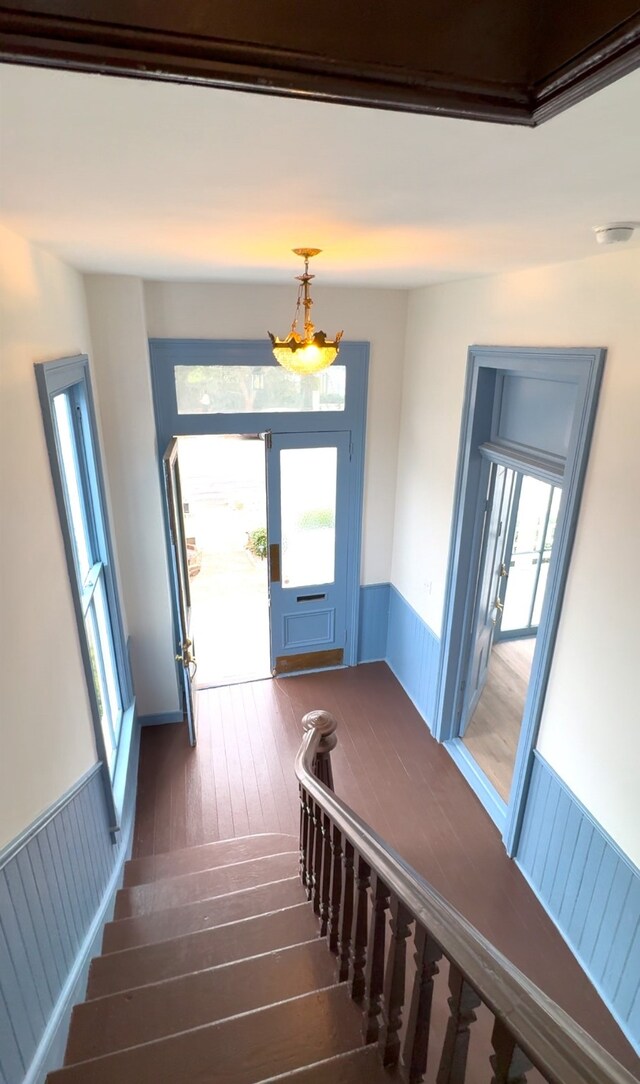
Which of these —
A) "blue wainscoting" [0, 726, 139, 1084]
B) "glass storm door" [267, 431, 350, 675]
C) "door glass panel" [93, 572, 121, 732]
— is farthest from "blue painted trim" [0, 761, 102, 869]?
"glass storm door" [267, 431, 350, 675]

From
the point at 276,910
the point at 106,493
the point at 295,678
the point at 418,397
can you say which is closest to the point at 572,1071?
the point at 276,910

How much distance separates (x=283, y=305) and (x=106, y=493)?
170 cm

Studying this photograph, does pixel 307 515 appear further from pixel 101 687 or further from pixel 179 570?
pixel 101 687

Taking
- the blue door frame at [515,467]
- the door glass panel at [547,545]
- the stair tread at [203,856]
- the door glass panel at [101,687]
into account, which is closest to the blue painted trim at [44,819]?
the door glass panel at [101,687]

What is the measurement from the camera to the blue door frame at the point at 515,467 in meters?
2.39

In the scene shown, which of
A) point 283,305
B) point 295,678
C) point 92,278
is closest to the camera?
point 92,278

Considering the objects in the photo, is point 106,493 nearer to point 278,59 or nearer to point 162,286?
point 162,286

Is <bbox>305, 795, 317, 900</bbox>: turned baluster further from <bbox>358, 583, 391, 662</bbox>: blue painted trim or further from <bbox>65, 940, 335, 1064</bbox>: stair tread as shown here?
<bbox>358, 583, 391, 662</bbox>: blue painted trim

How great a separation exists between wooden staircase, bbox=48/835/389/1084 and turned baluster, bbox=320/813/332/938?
6 centimetres

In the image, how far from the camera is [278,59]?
0.72 metres

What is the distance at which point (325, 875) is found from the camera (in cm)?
189

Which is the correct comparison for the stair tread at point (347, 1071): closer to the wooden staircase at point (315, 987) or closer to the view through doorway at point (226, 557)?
the wooden staircase at point (315, 987)

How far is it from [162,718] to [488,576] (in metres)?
2.56

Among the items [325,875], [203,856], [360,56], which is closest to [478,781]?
[203,856]
